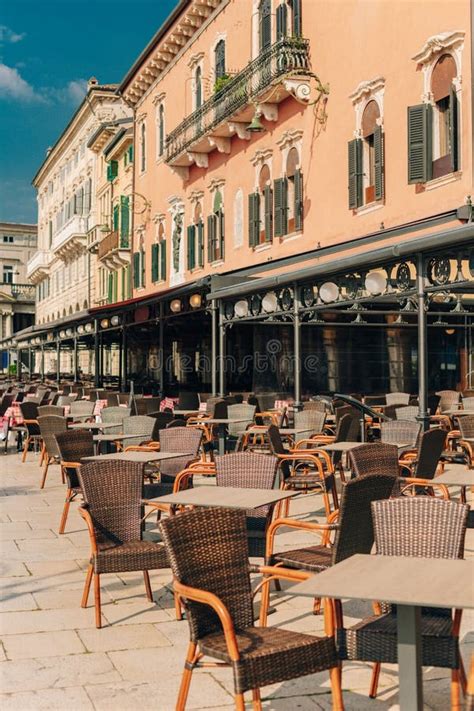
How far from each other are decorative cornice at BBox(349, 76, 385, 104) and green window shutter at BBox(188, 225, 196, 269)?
32.5 ft

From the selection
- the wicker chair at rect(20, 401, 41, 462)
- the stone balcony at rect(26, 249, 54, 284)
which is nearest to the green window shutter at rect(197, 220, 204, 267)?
the wicker chair at rect(20, 401, 41, 462)

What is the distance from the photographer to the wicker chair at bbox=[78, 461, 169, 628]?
5785mm

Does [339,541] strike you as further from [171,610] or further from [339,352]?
[339,352]

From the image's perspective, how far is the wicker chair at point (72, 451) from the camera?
28.1 feet

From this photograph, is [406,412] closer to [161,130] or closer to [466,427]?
[466,427]

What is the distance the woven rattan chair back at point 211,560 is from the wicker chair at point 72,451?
14.2 ft

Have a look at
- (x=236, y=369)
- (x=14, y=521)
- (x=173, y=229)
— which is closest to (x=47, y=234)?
(x=173, y=229)

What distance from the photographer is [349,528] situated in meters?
4.66

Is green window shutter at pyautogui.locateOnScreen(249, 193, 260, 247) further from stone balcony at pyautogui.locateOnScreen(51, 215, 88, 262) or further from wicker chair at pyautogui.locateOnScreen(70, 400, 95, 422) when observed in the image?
stone balcony at pyautogui.locateOnScreen(51, 215, 88, 262)

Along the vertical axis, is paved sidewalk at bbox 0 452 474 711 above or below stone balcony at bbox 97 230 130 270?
below

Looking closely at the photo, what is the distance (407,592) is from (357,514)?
143 cm

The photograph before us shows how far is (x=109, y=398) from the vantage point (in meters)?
18.8

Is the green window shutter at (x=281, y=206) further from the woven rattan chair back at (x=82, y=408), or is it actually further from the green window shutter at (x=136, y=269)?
the green window shutter at (x=136, y=269)

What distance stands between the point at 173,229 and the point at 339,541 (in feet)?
84.0
